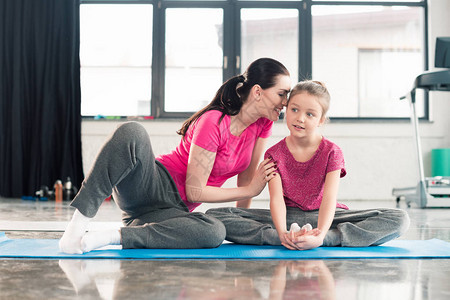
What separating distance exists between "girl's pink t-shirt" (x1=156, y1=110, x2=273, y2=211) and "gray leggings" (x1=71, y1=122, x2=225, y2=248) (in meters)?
0.07

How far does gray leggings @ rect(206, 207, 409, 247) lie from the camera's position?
1.68 meters

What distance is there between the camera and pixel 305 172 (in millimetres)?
1727

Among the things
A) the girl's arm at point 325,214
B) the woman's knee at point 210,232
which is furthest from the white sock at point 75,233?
the girl's arm at point 325,214

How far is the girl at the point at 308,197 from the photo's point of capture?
1.65 m

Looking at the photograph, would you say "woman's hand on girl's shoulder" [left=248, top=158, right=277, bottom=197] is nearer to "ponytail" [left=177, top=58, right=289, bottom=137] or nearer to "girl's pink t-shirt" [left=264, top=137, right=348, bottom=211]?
"girl's pink t-shirt" [left=264, top=137, right=348, bottom=211]

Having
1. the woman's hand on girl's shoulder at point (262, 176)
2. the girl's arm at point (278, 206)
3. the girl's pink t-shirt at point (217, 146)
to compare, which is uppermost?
the girl's pink t-shirt at point (217, 146)

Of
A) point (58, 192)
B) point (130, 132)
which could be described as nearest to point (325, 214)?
point (130, 132)

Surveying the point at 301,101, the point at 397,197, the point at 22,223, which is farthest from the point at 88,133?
the point at 301,101

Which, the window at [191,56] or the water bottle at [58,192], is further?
the window at [191,56]

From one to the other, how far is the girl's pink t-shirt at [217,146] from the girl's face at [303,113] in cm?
16

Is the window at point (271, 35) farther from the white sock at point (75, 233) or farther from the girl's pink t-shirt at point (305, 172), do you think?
the white sock at point (75, 233)

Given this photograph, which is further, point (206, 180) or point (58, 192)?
point (58, 192)

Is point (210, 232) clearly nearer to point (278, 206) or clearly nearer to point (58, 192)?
point (278, 206)

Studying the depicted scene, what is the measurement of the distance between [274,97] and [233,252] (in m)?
0.53
